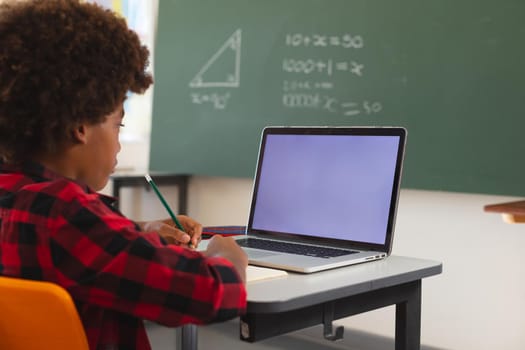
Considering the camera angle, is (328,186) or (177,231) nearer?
(177,231)

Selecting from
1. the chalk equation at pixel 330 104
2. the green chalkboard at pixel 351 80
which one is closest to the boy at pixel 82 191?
the green chalkboard at pixel 351 80

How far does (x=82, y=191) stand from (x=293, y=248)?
0.73 metres

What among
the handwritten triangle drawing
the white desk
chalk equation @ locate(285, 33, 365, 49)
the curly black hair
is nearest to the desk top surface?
the white desk

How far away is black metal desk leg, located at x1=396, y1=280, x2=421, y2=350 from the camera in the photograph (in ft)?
4.99

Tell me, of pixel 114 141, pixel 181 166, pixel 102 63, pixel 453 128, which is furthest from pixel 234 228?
pixel 181 166

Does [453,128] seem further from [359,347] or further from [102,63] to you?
[102,63]

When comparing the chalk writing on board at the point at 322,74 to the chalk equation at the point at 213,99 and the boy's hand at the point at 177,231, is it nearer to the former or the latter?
the chalk equation at the point at 213,99

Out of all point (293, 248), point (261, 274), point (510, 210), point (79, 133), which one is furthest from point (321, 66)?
point (79, 133)

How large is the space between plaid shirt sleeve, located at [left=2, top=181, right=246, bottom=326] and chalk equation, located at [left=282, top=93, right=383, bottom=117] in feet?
7.24

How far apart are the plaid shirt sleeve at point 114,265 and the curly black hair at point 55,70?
0.11m

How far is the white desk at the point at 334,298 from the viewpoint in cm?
121

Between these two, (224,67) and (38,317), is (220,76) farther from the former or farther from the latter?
(38,317)

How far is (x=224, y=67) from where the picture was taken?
3686 millimetres

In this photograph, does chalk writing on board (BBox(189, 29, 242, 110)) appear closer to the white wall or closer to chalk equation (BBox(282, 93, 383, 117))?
chalk equation (BBox(282, 93, 383, 117))
